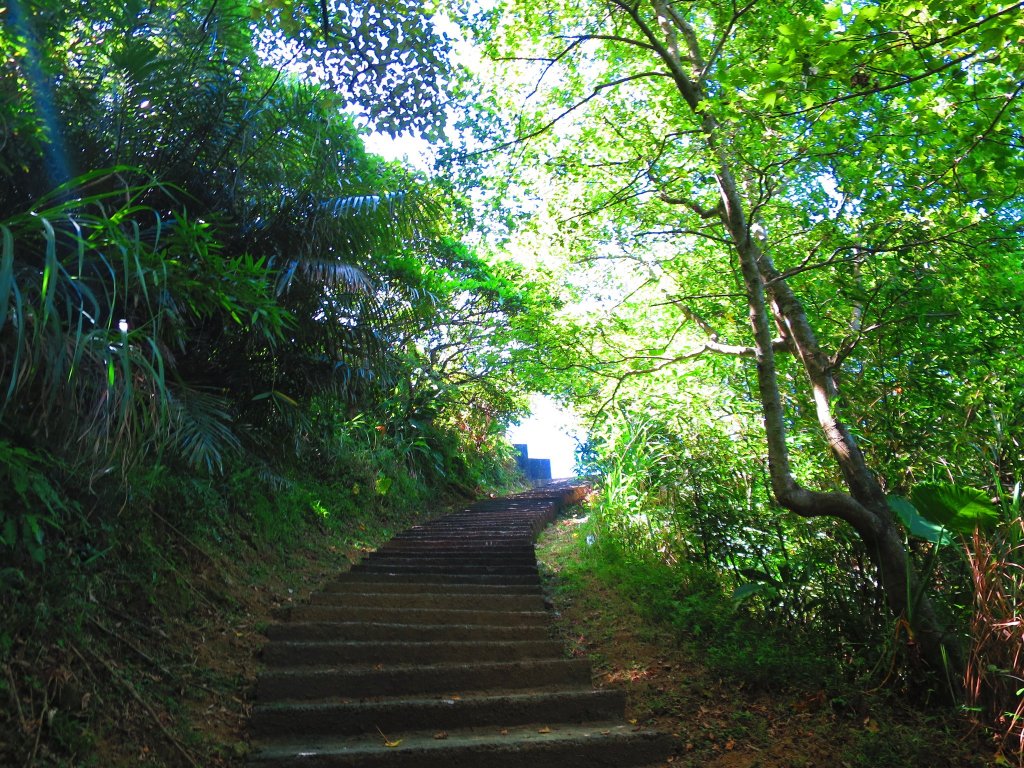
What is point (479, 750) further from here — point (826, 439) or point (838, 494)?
point (826, 439)

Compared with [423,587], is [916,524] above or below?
above

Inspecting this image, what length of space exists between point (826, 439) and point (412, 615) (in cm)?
310

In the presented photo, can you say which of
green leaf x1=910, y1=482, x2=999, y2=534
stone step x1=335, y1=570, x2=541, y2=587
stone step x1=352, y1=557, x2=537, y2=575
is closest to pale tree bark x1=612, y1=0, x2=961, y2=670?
green leaf x1=910, y1=482, x2=999, y2=534

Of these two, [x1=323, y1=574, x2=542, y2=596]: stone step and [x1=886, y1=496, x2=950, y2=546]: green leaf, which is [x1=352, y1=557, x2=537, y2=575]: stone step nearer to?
[x1=323, y1=574, x2=542, y2=596]: stone step

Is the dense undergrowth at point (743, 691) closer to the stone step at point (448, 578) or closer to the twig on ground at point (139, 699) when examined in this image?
the stone step at point (448, 578)

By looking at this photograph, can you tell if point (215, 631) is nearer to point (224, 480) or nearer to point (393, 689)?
point (393, 689)

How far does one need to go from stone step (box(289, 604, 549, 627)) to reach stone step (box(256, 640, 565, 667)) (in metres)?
0.42

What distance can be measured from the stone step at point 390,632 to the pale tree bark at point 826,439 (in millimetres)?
2089

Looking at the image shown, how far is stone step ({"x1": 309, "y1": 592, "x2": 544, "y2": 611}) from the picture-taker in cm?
509

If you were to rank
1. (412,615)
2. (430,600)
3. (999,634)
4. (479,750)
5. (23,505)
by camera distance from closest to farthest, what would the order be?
1. (23,505)
2. (479,750)
3. (999,634)
4. (412,615)
5. (430,600)

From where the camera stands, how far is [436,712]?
362 centimetres

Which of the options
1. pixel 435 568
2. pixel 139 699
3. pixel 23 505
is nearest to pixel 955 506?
pixel 139 699

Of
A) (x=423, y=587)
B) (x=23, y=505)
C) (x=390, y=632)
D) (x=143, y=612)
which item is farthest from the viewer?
(x=423, y=587)

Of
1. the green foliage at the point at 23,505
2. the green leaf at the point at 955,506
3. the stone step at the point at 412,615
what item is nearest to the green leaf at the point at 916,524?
the green leaf at the point at 955,506
